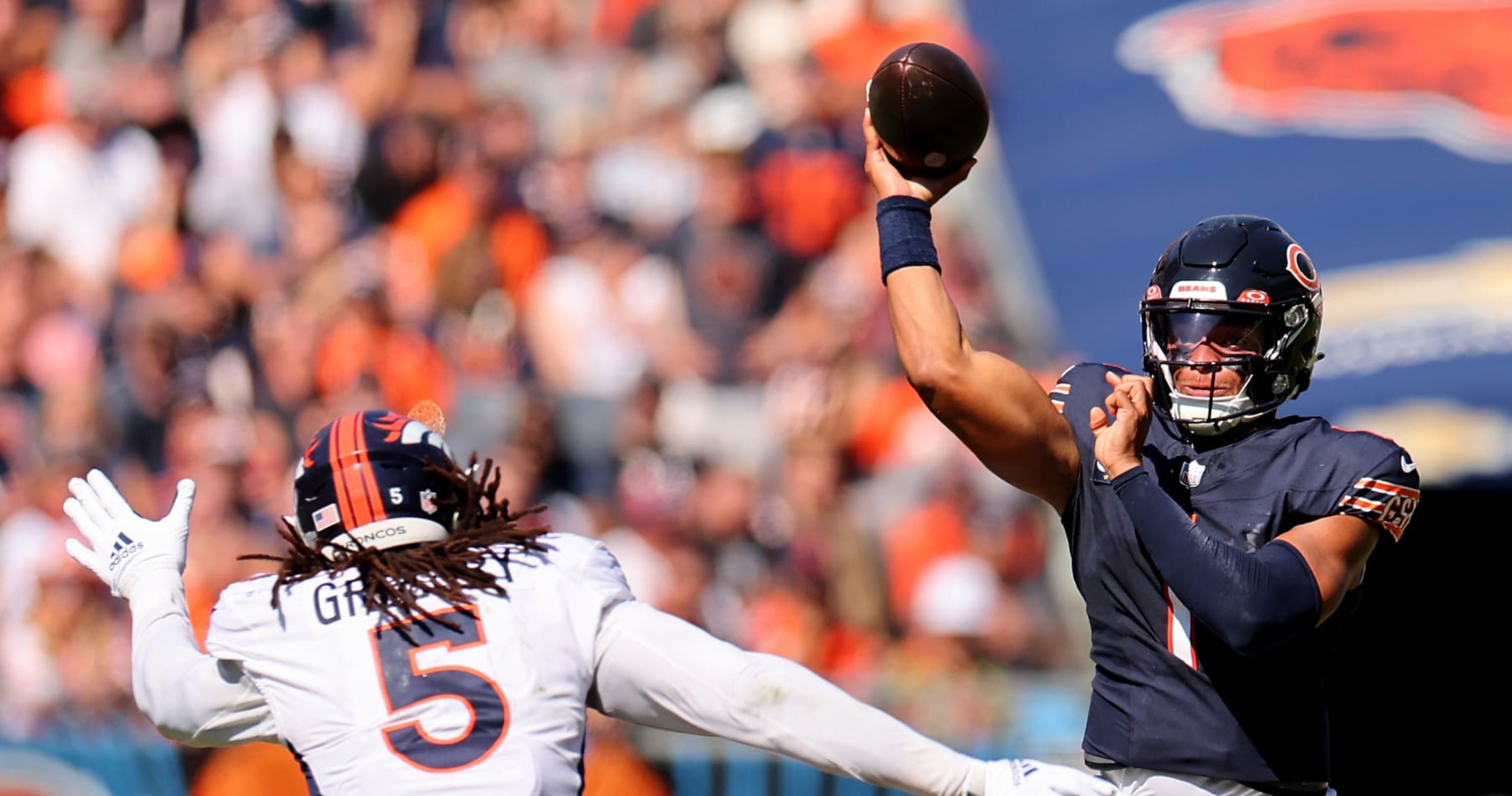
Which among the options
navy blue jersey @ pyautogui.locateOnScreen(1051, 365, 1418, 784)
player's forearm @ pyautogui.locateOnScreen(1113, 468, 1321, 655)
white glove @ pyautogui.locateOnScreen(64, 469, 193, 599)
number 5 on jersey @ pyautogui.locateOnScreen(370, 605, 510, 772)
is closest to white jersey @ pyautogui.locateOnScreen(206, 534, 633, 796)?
number 5 on jersey @ pyautogui.locateOnScreen(370, 605, 510, 772)

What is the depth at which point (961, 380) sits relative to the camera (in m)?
2.93

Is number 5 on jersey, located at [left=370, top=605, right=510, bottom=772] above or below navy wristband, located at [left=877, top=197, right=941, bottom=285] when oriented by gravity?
below

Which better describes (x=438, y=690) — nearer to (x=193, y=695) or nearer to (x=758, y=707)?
(x=193, y=695)

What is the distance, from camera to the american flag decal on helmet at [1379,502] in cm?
289

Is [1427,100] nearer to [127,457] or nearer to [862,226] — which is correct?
[862,226]

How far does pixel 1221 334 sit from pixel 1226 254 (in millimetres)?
153

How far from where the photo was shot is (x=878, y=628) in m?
7.53

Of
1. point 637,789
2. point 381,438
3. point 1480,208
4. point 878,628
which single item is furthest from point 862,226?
point 381,438

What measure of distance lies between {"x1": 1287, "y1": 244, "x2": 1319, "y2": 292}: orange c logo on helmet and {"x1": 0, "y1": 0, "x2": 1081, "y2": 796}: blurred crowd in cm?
340

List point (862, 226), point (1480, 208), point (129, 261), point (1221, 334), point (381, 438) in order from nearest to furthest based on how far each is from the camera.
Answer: point (1221, 334)
point (381, 438)
point (1480, 208)
point (862, 226)
point (129, 261)

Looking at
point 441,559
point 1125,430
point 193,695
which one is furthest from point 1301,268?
point 193,695

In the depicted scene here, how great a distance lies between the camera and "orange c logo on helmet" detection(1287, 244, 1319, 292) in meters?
3.09

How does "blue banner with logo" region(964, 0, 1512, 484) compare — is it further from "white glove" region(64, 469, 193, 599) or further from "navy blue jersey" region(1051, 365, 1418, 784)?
"white glove" region(64, 469, 193, 599)

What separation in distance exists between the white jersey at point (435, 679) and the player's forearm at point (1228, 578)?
3.34ft
